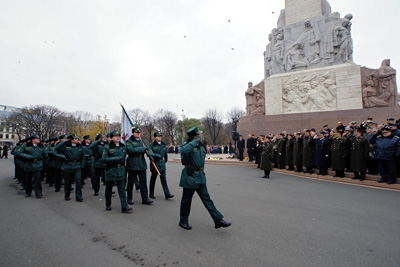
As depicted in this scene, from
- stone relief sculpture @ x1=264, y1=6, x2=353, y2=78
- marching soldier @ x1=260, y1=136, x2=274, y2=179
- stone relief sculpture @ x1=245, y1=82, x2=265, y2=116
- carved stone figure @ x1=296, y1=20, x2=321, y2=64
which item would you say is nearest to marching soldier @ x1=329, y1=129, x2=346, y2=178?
marching soldier @ x1=260, y1=136, x2=274, y2=179

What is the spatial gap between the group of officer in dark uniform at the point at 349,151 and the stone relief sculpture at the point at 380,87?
4.75 m

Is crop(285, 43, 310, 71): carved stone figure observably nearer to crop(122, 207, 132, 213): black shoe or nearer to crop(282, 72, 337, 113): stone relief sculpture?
crop(282, 72, 337, 113): stone relief sculpture

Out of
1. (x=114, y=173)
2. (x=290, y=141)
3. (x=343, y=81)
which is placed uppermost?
(x=343, y=81)

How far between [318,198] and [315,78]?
35.2 ft

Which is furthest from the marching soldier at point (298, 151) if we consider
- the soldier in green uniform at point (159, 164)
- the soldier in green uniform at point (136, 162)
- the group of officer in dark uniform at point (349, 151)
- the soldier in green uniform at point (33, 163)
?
→ the soldier in green uniform at point (33, 163)

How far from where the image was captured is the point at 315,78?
45.6ft

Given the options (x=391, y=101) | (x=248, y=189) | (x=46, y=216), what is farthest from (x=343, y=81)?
(x=46, y=216)

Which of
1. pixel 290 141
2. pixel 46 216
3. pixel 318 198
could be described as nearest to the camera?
pixel 46 216

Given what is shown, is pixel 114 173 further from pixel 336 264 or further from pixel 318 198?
pixel 318 198

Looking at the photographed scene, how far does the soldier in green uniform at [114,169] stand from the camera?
4.85 meters

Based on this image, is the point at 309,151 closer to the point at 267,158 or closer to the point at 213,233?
the point at 267,158

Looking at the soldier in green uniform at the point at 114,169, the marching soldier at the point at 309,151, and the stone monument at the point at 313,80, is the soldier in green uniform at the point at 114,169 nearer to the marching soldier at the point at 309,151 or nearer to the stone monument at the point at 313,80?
the marching soldier at the point at 309,151

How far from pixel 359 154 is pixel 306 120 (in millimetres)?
6334

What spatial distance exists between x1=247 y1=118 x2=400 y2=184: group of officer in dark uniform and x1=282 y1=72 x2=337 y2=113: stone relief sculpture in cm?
463
